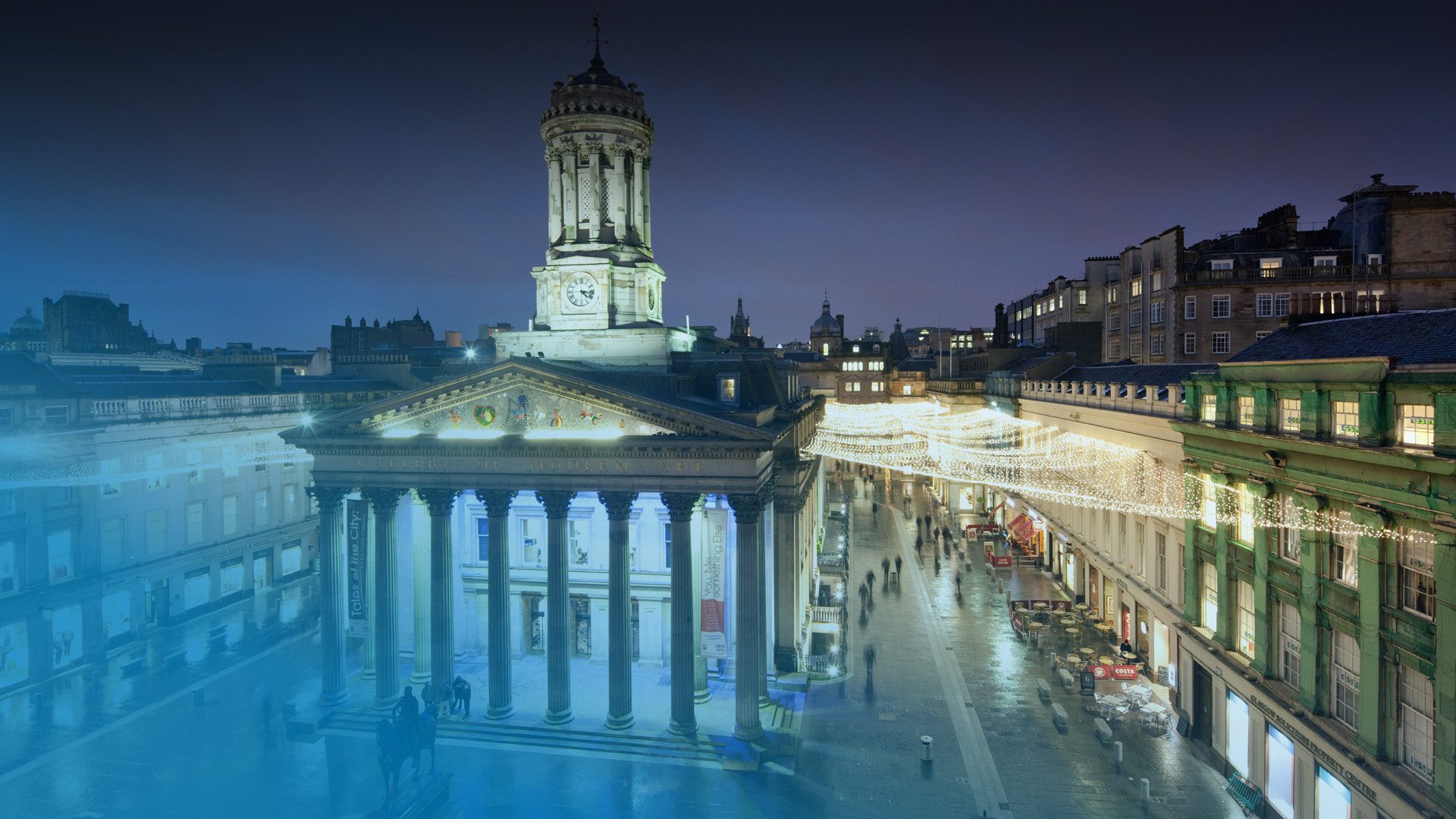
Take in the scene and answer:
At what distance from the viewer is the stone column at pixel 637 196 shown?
37.1 m

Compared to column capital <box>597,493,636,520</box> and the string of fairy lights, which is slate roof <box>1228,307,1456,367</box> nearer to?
the string of fairy lights

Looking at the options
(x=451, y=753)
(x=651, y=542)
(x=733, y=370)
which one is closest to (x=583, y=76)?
(x=733, y=370)

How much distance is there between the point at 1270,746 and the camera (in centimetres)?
2138

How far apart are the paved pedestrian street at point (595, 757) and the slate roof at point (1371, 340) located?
525 inches

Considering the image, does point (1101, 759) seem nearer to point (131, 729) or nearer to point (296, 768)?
point (296, 768)

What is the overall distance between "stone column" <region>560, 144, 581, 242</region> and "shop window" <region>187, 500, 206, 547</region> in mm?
24763

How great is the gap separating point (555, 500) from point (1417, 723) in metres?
22.9

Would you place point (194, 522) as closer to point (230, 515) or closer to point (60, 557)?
point (230, 515)

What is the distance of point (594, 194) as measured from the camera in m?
36.3

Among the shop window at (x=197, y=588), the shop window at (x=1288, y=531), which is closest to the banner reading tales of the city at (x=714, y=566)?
the shop window at (x=1288, y=531)

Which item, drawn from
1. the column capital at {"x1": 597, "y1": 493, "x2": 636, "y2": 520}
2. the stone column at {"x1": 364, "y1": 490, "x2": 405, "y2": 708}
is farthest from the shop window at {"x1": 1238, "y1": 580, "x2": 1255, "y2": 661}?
the stone column at {"x1": 364, "y1": 490, "x2": 405, "y2": 708}

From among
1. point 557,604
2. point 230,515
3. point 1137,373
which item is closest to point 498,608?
point 557,604

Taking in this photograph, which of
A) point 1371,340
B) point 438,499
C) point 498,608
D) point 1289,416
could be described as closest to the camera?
point 1371,340

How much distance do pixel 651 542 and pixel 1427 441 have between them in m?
24.0
